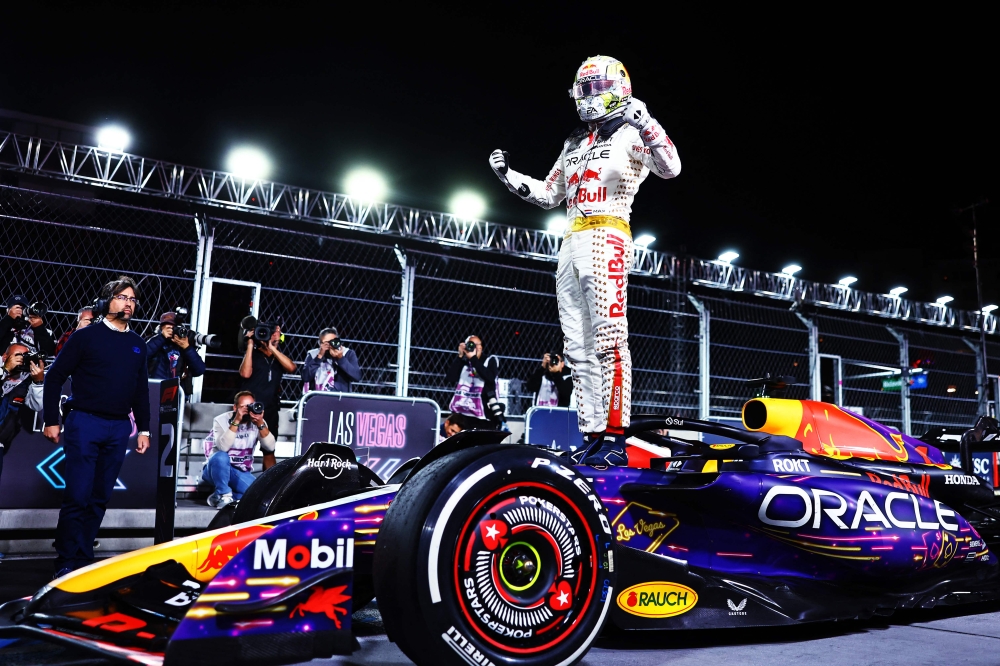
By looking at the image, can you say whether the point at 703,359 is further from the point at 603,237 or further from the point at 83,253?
the point at 83,253

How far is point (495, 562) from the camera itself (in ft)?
6.49

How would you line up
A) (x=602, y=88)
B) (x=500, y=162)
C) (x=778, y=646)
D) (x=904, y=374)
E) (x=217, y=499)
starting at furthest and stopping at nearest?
(x=904, y=374), (x=217, y=499), (x=500, y=162), (x=602, y=88), (x=778, y=646)

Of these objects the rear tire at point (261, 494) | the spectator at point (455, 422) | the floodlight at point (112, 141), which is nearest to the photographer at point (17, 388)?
the floodlight at point (112, 141)

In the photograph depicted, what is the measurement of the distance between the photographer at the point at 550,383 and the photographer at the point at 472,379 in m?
0.85

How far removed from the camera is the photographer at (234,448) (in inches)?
253

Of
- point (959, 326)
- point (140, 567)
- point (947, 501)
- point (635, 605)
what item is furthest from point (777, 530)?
point (959, 326)

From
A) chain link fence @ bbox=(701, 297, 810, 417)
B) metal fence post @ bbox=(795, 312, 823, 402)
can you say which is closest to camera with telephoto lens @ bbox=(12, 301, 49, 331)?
chain link fence @ bbox=(701, 297, 810, 417)

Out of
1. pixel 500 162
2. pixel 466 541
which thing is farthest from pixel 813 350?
pixel 466 541

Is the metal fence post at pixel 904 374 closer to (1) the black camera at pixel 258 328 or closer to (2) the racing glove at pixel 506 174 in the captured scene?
(1) the black camera at pixel 258 328

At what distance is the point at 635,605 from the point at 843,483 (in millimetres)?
1050

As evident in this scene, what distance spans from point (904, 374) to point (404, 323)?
768 cm

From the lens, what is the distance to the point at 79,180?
25.9ft

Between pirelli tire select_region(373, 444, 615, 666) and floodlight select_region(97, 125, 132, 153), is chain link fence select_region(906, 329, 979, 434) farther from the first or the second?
pirelli tire select_region(373, 444, 615, 666)

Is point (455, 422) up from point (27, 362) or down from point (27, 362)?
down
